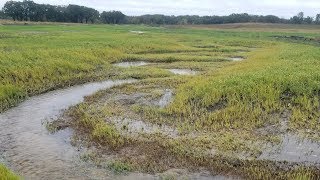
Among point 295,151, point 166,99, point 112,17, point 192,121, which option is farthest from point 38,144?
point 112,17

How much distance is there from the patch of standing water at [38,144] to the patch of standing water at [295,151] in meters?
5.82

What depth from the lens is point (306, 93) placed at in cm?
1772

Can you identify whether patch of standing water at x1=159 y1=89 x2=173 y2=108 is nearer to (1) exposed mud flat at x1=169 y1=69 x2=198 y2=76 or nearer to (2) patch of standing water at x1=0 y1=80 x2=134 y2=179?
(2) patch of standing water at x1=0 y1=80 x2=134 y2=179

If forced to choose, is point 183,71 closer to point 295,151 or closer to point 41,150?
point 295,151

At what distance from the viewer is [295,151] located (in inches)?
502

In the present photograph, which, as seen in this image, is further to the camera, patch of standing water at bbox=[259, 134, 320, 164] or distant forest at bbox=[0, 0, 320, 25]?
distant forest at bbox=[0, 0, 320, 25]

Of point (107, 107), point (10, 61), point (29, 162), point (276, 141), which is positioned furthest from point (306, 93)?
point (10, 61)

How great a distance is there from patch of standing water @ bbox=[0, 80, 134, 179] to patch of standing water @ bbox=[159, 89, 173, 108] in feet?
14.9

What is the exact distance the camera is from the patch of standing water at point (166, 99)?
18847 mm

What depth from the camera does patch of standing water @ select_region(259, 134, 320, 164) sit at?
39.8 feet

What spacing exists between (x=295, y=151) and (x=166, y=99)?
Result: 848 cm

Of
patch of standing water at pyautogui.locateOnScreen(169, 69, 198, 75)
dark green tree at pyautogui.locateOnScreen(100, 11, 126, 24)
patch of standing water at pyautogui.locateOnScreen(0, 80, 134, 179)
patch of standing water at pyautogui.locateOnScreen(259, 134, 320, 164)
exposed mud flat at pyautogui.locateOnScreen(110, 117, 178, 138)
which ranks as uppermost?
dark green tree at pyautogui.locateOnScreen(100, 11, 126, 24)

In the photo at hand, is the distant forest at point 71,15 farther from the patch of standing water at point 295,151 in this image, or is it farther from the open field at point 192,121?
the patch of standing water at point 295,151

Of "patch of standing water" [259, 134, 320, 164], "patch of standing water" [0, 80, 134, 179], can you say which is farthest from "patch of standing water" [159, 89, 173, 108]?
"patch of standing water" [259, 134, 320, 164]
